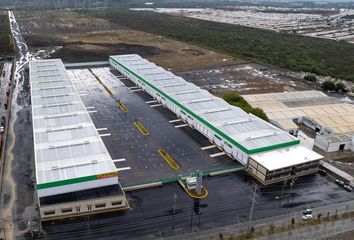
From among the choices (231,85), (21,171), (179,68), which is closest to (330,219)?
(21,171)

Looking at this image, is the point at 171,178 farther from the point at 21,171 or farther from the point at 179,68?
the point at 179,68

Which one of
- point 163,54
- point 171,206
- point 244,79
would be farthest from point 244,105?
point 163,54

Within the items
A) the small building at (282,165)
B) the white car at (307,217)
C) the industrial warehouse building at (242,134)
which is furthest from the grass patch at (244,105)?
the white car at (307,217)

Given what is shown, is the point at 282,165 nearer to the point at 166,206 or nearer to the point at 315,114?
the point at 166,206

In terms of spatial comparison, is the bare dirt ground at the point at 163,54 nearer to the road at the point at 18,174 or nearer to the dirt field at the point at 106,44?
the dirt field at the point at 106,44

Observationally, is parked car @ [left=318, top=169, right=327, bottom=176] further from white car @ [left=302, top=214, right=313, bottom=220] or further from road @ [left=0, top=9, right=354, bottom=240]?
white car @ [left=302, top=214, right=313, bottom=220]

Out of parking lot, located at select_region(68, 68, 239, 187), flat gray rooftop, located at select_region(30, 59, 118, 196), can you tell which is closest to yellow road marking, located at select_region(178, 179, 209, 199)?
parking lot, located at select_region(68, 68, 239, 187)
